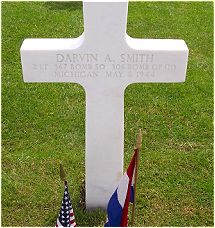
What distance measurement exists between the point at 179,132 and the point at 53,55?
2277 mm

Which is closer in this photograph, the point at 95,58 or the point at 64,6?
the point at 95,58

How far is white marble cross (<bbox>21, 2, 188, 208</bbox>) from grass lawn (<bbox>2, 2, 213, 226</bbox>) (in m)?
0.97

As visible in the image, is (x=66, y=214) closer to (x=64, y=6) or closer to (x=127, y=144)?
(x=127, y=144)

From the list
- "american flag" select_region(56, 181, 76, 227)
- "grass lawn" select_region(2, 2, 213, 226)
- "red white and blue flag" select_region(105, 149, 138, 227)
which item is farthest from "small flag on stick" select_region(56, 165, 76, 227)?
"grass lawn" select_region(2, 2, 213, 226)

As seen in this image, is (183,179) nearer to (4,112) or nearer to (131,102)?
(131,102)

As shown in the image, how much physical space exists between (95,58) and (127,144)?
1.84 metres

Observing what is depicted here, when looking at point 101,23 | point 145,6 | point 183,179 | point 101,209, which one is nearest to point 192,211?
point 183,179

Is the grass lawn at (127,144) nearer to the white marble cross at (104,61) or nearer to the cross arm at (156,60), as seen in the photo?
the white marble cross at (104,61)

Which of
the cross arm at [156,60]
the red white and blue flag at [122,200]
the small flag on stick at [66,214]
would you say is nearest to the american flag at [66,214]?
the small flag on stick at [66,214]

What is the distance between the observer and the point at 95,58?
3.63 metres

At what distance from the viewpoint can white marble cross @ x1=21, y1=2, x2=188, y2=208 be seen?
138 inches

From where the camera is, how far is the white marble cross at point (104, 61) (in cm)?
350

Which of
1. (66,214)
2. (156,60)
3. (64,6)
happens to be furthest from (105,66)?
(64,6)

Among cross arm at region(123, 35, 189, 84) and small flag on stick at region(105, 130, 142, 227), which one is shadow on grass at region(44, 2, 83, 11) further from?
small flag on stick at region(105, 130, 142, 227)
